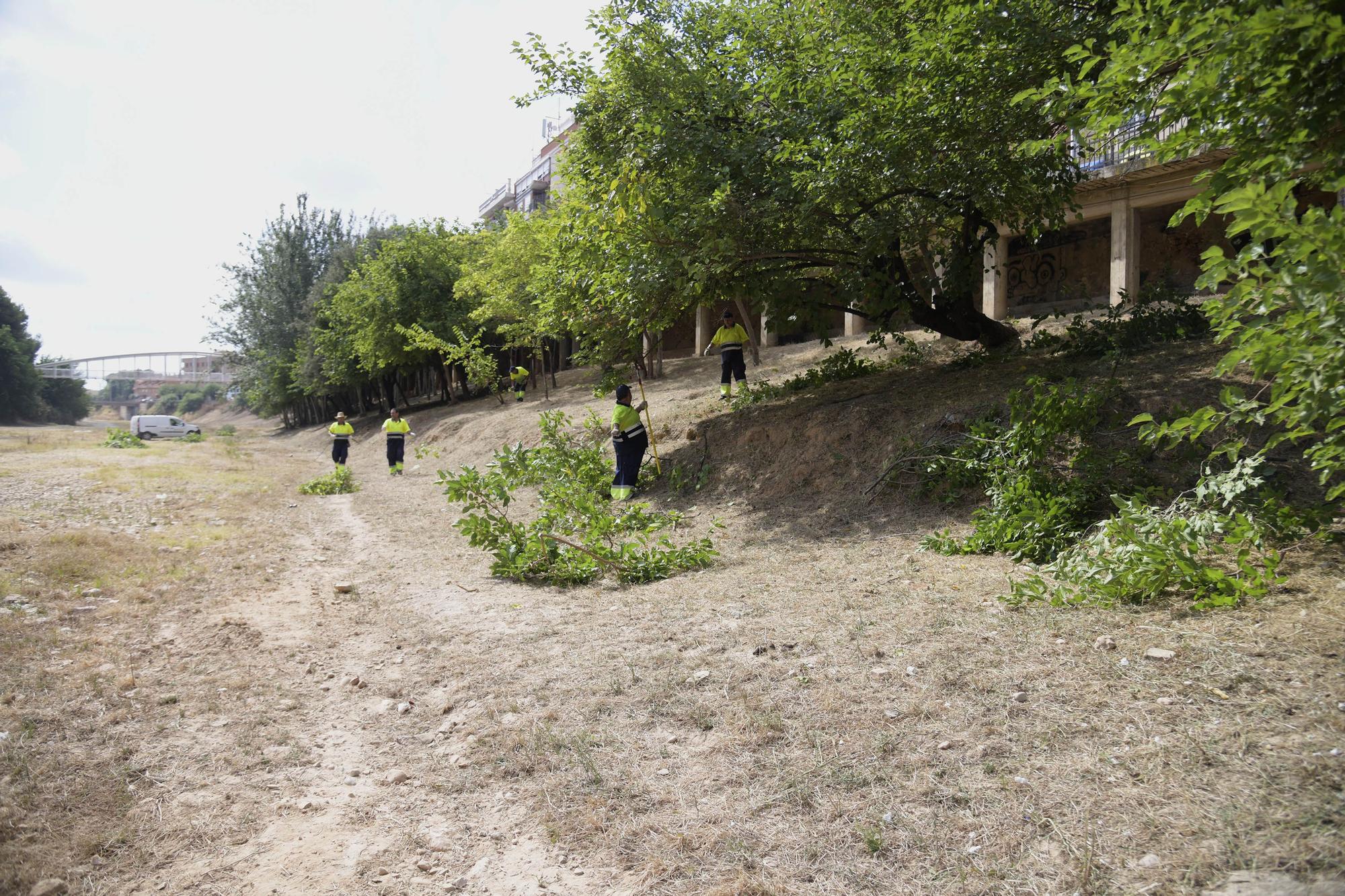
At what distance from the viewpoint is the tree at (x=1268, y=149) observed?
2939 mm

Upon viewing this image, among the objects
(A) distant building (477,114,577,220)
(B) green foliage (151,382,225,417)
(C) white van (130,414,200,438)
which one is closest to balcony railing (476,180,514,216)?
(A) distant building (477,114,577,220)

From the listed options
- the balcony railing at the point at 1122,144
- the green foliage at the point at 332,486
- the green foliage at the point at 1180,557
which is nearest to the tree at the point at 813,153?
the balcony railing at the point at 1122,144

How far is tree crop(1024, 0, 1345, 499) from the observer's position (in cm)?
294

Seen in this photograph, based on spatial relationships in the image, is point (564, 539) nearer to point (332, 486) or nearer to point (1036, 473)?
point (1036, 473)

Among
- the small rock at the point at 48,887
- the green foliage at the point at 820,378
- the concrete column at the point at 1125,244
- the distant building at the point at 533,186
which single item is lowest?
the small rock at the point at 48,887

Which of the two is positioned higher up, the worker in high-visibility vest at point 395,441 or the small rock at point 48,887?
the worker in high-visibility vest at point 395,441

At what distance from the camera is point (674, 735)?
4004 millimetres

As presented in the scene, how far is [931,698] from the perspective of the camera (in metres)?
3.91

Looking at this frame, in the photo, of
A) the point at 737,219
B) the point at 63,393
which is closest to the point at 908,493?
the point at 737,219

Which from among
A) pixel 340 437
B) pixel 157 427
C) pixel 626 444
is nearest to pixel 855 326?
pixel 626 444

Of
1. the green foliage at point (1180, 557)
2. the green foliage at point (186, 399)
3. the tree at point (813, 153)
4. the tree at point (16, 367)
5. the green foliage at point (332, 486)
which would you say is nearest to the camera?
the green foliage at point (1180, 557)

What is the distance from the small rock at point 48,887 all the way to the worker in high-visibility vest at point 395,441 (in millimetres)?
15668

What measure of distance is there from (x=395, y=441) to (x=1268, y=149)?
1775 cm

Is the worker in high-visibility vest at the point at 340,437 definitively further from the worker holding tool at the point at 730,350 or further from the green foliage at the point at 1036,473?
the green foliage at the point at 1036,473
